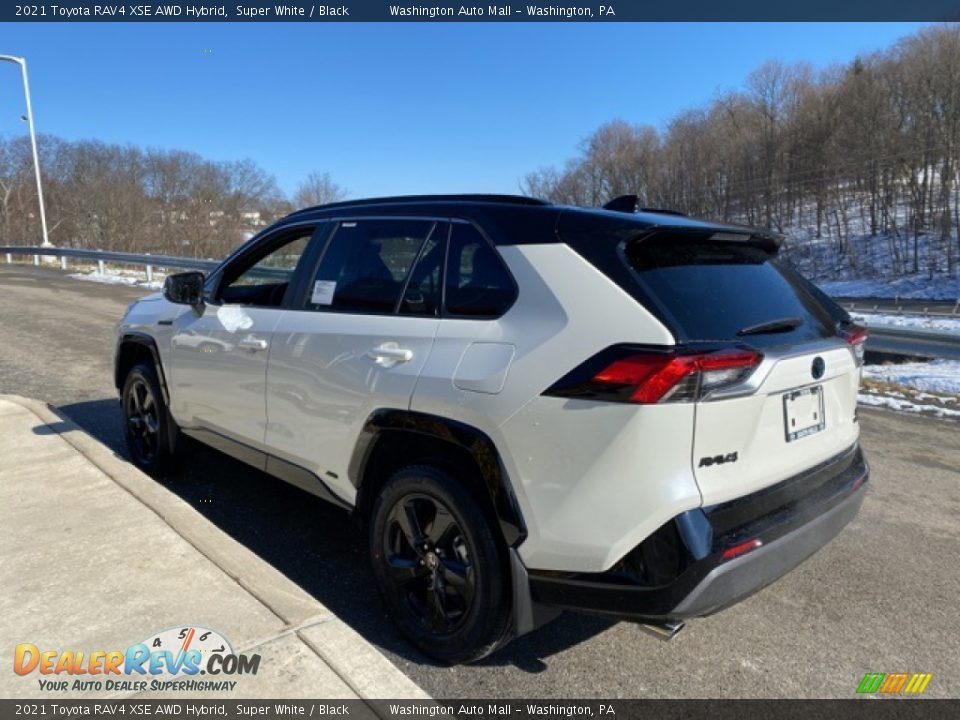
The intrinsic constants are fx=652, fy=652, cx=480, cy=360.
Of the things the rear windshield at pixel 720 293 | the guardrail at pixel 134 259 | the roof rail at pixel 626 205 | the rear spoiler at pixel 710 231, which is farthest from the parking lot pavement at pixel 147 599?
the guardrail at pixel 134 259

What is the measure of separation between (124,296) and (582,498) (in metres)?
15.9

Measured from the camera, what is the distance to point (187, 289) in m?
3.97

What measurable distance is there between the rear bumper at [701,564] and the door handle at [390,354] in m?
0.97

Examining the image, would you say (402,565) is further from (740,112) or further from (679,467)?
(740,112)

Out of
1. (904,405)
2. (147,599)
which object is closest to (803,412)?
(147,599)

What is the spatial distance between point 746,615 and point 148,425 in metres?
3.91

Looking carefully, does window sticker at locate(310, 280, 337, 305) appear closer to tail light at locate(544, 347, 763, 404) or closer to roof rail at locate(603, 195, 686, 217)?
roof rail at locate(603, 195, 686, 217)

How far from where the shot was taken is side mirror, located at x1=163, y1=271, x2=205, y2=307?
396 centimetres

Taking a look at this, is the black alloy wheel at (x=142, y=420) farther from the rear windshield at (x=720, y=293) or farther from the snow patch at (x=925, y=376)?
the snow patch at (x=925, y=376)

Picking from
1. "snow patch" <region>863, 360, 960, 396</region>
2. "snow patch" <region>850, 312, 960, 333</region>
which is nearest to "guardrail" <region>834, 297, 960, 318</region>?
"snow patch" <region>850, 312, 960, 333</region>

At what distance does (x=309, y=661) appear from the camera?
7.57ft

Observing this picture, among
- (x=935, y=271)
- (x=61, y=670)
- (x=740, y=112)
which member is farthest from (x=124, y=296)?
(x=740, y=112)

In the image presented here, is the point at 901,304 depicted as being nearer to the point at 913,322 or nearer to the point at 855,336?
the point at 913,322

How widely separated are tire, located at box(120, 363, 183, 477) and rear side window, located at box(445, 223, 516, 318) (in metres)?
2.62
